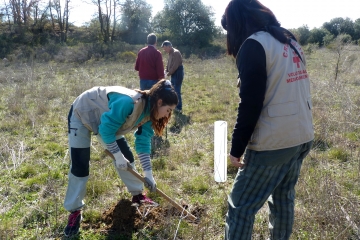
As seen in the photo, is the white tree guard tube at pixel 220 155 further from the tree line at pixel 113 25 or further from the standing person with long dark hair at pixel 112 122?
the tree line at pixel 113 25

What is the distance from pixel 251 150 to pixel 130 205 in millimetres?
1609

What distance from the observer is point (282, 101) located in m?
1.71

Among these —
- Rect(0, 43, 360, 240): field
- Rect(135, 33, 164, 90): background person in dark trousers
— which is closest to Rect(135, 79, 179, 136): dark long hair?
Rect(0, 43, 360, 240): field

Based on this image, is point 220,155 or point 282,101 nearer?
point 282,101

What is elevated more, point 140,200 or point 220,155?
point 220,155

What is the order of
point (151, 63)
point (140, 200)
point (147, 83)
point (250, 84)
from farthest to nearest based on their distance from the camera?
point (147, 83), point (151, 63), point (140, 200), point (250, 84)

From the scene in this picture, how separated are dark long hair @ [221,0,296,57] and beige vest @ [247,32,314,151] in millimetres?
83

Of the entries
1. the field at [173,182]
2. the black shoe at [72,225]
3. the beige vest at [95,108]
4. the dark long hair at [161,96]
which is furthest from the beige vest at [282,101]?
the black shoe at [72,225]

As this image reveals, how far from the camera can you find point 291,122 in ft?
5.68

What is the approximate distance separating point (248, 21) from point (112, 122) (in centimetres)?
121

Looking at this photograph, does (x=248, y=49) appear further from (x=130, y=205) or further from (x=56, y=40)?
(x=56, y=40)

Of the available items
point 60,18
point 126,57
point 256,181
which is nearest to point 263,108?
point 256,181

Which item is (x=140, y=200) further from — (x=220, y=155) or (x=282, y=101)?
(x=282, y=101)

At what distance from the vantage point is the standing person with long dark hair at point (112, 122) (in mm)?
2391
